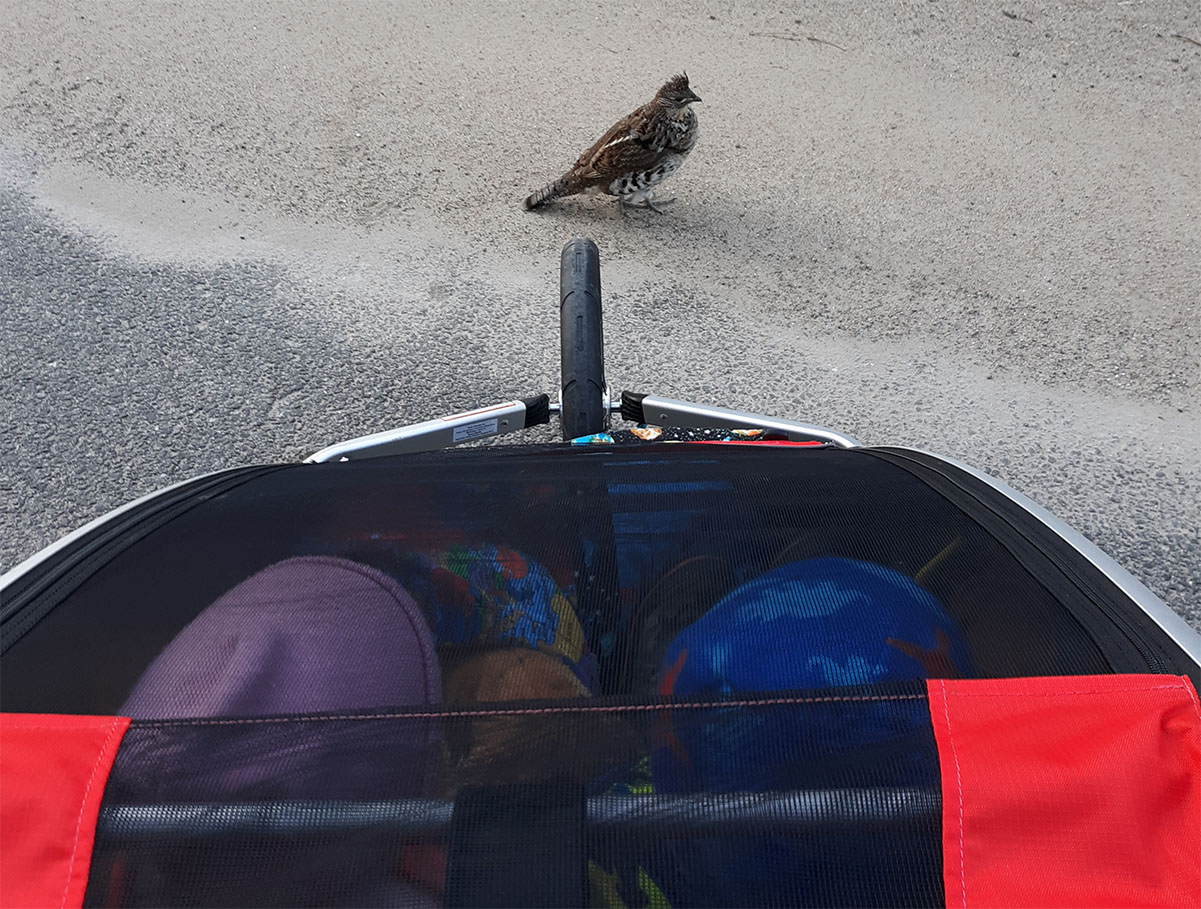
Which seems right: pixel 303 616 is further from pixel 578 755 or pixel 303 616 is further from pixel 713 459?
pixel 713 459

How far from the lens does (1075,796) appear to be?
0.69 metres

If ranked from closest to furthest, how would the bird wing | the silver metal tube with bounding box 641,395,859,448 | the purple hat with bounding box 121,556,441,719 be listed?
1. the purple hat with bounding box 121,556,441,719
2. the silver metal tube with bounding box 641,395,859,448
3. the bird wing

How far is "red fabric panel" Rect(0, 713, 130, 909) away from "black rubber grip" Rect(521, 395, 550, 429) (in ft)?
4.57

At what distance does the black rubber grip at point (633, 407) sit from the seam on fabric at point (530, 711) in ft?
4.56

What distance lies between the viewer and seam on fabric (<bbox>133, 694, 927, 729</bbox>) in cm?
74

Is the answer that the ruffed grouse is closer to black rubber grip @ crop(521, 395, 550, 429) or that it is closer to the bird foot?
the bird foot

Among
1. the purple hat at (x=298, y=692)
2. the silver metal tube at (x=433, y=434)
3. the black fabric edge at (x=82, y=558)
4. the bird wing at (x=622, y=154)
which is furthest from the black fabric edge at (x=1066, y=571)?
the bird wing at (x=622, y=154)

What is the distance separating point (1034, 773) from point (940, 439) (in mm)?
1886

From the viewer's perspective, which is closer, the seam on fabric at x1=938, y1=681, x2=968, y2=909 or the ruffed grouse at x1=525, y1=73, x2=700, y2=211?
the seam on fabric at x1=938, y1=681, x2=968, y2=909

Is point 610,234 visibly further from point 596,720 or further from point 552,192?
point 596,720

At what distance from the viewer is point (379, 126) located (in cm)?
378

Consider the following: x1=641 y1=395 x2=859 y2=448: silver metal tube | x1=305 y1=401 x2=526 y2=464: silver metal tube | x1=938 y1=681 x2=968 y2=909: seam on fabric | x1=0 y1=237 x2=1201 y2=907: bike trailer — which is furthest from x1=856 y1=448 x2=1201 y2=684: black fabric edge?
x1=305 y1=401 x2=526 y2=464: silver metal tube

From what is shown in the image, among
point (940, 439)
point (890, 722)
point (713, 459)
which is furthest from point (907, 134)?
point (890, 722)

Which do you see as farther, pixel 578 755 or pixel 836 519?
pixel 836 519
